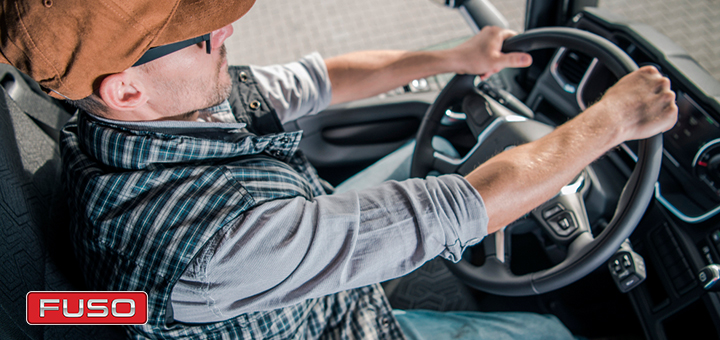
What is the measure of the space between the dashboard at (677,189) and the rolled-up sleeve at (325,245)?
19.8 inches

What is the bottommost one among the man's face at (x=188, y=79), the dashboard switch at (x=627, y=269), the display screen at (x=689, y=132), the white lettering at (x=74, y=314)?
the dashboard switch at (x=627, y=269)

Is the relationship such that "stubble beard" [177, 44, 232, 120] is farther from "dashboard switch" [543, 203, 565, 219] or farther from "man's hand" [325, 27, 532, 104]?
"dashboard switch" [543, 203, 565, 219]

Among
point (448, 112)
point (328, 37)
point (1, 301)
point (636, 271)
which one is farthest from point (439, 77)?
point (1, 301)

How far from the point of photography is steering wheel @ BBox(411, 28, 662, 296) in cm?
73

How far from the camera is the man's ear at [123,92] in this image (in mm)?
612

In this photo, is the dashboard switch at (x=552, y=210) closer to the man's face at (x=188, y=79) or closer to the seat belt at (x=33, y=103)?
the man's face at (x=188, y=79)

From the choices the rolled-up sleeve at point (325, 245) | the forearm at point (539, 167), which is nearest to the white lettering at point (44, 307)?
the rolled-up sleeve at point (325, 245)

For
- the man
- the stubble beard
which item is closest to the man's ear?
the man

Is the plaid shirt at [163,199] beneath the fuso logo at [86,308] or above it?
above

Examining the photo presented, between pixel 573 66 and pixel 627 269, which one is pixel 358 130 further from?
pixel 627 269

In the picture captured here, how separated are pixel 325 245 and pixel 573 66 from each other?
0.85 m

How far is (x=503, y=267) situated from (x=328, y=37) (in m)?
1.69

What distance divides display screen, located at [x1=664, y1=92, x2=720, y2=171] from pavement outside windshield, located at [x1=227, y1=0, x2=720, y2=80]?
1.33 metres

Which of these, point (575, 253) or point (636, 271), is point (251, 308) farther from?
point (636, 271)
